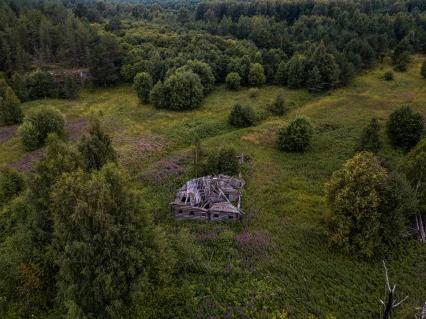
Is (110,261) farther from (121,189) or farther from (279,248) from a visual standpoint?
(279,248)

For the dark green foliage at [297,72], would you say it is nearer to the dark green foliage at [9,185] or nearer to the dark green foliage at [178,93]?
the dark green foliage at [178,93]

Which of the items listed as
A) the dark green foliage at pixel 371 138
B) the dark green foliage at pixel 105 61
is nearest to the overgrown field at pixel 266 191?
the dark green foliage at pixel 371 138

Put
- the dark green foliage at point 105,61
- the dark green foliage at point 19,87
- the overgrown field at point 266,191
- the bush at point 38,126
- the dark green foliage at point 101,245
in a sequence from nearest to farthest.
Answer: the dark green foliage at point 101,245, the overgrown field at point 266,191, the bush at point 38,126, the dark green foliage at point 19,87, the dark green foliage at point 105,61

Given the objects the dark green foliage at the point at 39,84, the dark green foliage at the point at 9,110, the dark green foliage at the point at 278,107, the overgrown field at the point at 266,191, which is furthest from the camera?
the dark green foliage at the point at 39,84

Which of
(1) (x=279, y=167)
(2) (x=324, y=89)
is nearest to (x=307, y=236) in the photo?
(1) (x=279, y=167)

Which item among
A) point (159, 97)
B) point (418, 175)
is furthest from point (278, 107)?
point (418, 175)
